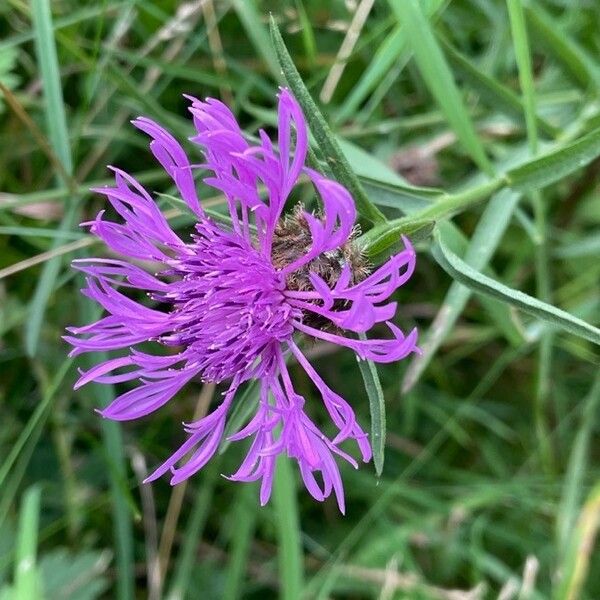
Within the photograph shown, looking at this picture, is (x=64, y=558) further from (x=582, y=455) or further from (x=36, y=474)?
(x=582, y=455)

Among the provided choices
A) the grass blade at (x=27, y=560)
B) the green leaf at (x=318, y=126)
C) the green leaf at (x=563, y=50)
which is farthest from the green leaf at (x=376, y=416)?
the green leaf at (x=563, y=50)

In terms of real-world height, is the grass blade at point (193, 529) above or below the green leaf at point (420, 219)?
below

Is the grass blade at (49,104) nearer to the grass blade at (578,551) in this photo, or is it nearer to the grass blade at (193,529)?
the grass blade at (193,529)

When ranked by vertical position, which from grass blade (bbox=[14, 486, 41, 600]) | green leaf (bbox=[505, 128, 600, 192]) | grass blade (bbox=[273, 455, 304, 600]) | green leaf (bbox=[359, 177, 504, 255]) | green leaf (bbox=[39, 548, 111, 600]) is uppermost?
green leaf (bbox=[505, 128, 600, 192])

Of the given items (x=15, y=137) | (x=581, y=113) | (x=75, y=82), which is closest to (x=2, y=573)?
(x=15, y=137)

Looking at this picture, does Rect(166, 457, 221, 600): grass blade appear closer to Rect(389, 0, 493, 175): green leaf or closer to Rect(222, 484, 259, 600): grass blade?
Rect(222, 484, 259, 600): grass blade

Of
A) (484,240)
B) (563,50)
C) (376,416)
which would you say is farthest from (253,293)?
(563,50)

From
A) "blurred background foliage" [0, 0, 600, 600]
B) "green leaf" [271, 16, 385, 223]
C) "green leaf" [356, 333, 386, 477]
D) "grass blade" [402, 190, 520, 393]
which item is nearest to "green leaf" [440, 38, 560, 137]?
"blurred background foliage" [0, 0, 600, 600]
